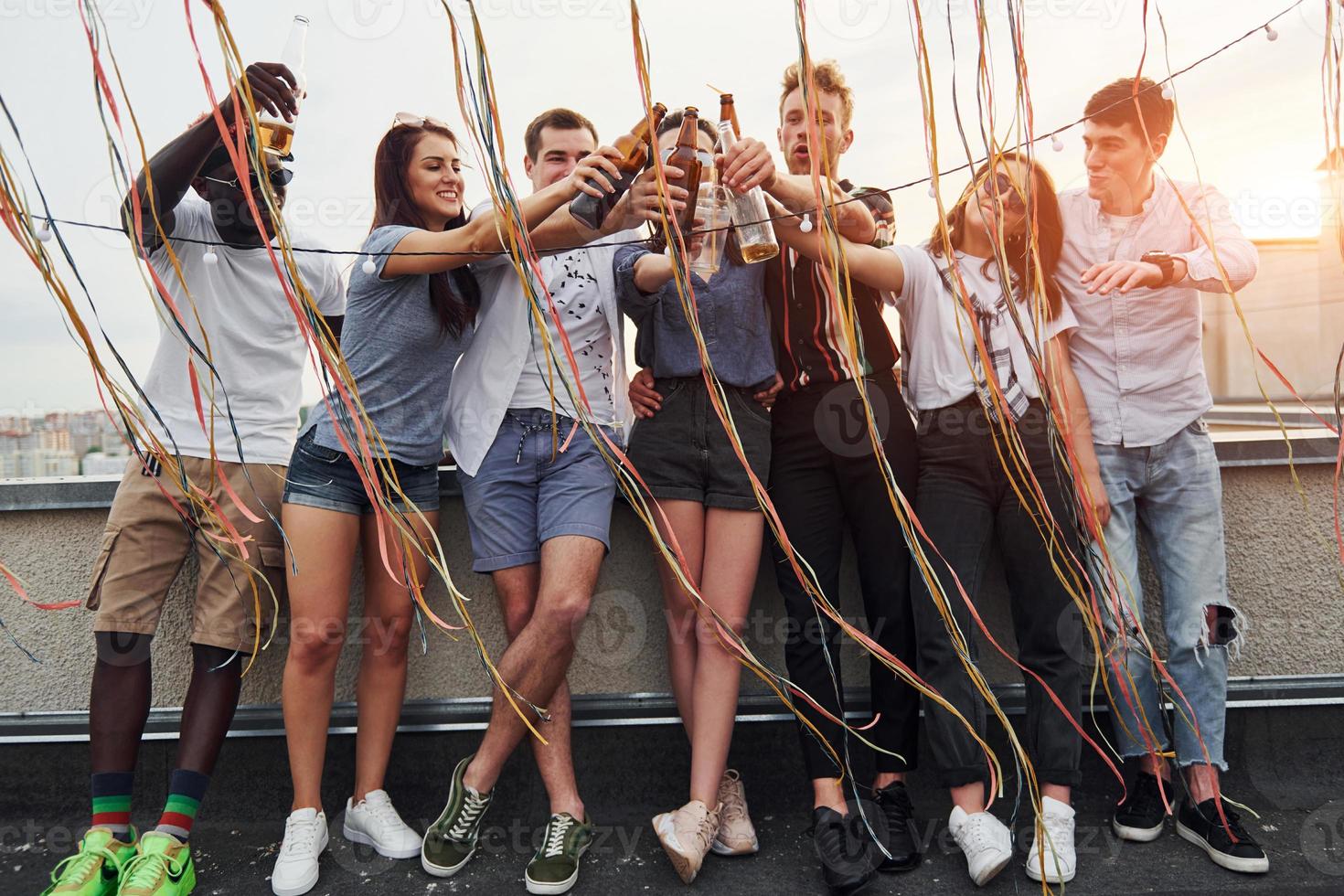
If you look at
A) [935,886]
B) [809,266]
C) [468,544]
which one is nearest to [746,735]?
[935,886]

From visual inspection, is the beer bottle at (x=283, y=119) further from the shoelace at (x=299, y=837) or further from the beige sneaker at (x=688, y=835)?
the beige sneaker at (x=688, y=835)

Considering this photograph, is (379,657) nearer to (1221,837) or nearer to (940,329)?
(940,329)

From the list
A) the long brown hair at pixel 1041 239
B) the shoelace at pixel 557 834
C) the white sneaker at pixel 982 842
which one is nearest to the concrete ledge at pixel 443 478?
the long brown hair at pixel 1041 239

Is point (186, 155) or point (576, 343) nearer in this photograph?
point (186, 155)

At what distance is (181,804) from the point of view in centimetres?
169

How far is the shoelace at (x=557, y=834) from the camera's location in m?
1.72

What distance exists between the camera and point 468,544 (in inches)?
81.9

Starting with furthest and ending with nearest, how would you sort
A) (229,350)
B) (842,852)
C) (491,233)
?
(229,350) < (842,852) < (491,233)

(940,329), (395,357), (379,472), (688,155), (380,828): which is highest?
(688,155)

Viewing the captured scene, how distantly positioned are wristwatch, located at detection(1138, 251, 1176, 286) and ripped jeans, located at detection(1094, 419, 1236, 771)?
359 mm

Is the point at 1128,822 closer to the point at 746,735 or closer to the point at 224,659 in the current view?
the point at 746,735

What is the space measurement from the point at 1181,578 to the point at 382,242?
69.4 inches

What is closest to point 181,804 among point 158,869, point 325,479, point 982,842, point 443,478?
point 158,869

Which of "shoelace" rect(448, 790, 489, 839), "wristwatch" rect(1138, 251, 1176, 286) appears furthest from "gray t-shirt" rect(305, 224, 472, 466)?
"wristwatch" rect(1138, 251, 1176, 286)
